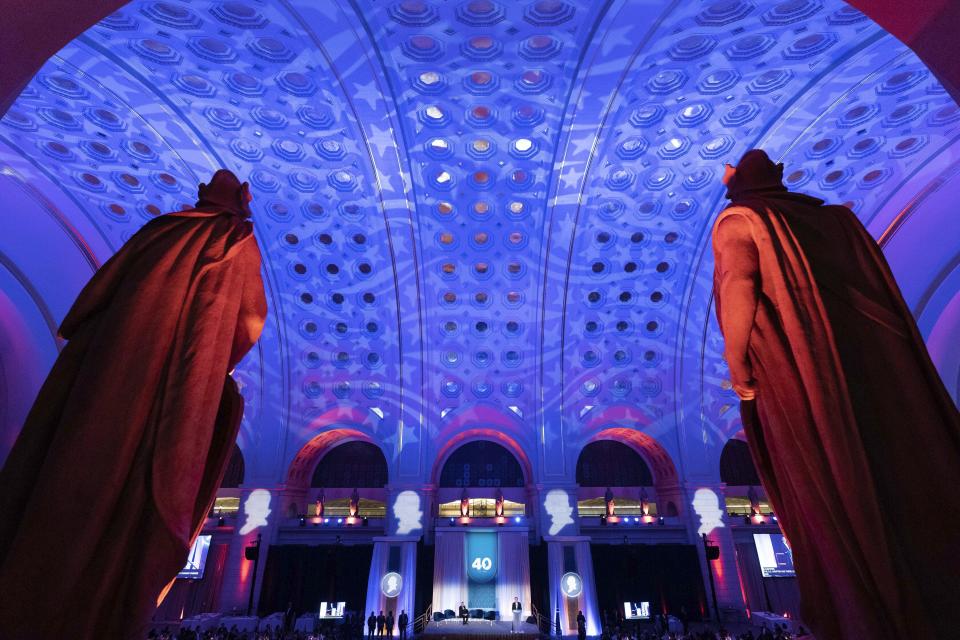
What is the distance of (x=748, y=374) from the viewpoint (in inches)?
128

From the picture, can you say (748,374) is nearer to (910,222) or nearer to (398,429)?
(910,222)

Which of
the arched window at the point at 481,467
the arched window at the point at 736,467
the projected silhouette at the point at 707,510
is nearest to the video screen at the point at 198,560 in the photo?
the arched window at the point at 481,467

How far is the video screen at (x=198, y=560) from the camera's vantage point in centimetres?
2020

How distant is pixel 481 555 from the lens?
65.1 feet

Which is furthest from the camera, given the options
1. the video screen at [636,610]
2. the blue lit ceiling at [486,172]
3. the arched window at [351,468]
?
the arched window at [351,468]

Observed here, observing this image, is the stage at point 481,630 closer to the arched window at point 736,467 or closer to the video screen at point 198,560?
the video screen at point 198,560

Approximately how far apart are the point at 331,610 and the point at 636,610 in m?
13.1

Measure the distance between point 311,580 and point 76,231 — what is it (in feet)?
53.2

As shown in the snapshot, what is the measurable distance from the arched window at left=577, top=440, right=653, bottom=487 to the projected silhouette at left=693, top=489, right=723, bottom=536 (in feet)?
8.81

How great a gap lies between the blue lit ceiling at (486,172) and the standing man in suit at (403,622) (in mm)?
5086

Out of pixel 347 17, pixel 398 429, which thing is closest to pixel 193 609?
pixel 398 429

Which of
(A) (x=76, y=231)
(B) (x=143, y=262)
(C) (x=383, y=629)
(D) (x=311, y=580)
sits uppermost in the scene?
(A) (x=76, y=231)

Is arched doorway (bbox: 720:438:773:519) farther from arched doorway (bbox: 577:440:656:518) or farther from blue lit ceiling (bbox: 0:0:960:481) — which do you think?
arched doorway (bbox: 577:440:656:518)

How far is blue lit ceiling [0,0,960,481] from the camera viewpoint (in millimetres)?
11164
